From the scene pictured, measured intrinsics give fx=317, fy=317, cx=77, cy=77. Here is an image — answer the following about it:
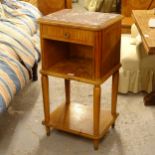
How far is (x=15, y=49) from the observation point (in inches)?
84.0

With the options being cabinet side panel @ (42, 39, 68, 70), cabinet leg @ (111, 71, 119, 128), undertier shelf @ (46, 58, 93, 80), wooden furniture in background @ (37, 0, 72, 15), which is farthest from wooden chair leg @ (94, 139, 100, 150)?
wooden furniture in background @ (37, 0, 72, 15)

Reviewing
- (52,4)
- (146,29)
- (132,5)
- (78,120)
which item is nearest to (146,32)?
(146,29)

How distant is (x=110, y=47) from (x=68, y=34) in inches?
9.5

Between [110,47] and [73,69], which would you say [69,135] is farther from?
[110,47]

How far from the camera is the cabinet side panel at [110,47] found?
1642mm

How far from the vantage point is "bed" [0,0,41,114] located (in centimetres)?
188

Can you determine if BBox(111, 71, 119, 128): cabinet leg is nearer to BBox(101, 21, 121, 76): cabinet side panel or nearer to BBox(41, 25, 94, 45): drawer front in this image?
BBox(101, 21, 121, 76): cabinet side panel

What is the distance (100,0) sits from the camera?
13.6ft

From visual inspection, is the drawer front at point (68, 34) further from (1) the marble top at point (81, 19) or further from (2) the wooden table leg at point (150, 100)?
(2) the wooden table leg at point (150, 100)

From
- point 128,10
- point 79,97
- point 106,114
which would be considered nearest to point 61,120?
point 106,114

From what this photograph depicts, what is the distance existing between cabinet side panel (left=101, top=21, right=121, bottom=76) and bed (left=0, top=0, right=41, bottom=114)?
0.58m

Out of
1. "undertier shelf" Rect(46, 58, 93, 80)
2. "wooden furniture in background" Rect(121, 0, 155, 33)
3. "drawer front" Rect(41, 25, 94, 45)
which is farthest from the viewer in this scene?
"wooden furniture in background" Rect(121, 0, 155, 33)

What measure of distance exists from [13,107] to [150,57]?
1.10m

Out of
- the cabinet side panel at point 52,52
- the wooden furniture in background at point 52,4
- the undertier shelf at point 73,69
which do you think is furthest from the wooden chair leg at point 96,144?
the wooden furniture in background at point 52,4
